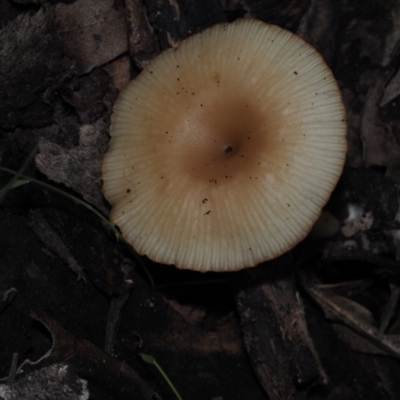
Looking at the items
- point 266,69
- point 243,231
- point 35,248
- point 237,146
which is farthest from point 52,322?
point 266,69

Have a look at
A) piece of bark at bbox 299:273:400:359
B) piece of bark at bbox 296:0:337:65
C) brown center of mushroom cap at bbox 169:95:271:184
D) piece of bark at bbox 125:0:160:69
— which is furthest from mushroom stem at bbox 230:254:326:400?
piece of bark at bbox 296:0:337:65

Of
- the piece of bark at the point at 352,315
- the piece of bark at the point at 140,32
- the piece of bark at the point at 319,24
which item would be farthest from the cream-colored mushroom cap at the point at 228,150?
the piece of bark at the point at 352,315

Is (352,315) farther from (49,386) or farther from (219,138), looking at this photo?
(49,386)

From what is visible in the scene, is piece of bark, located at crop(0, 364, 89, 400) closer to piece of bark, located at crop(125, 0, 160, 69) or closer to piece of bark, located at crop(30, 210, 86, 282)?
piece of bark, located at crop(30, 210, 86, 282)

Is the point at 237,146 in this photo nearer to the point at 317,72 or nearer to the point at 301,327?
the point at 317,72

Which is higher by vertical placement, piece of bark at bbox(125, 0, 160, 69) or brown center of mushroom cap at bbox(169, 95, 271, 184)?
piece of bark at bbox(125, 0, 160, 69)

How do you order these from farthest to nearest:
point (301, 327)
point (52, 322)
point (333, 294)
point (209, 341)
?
point (333, 294)
point (209, 341)
point (301, 327)
point (52, 322)

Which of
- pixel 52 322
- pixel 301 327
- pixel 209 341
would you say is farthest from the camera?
pixel 209 341
